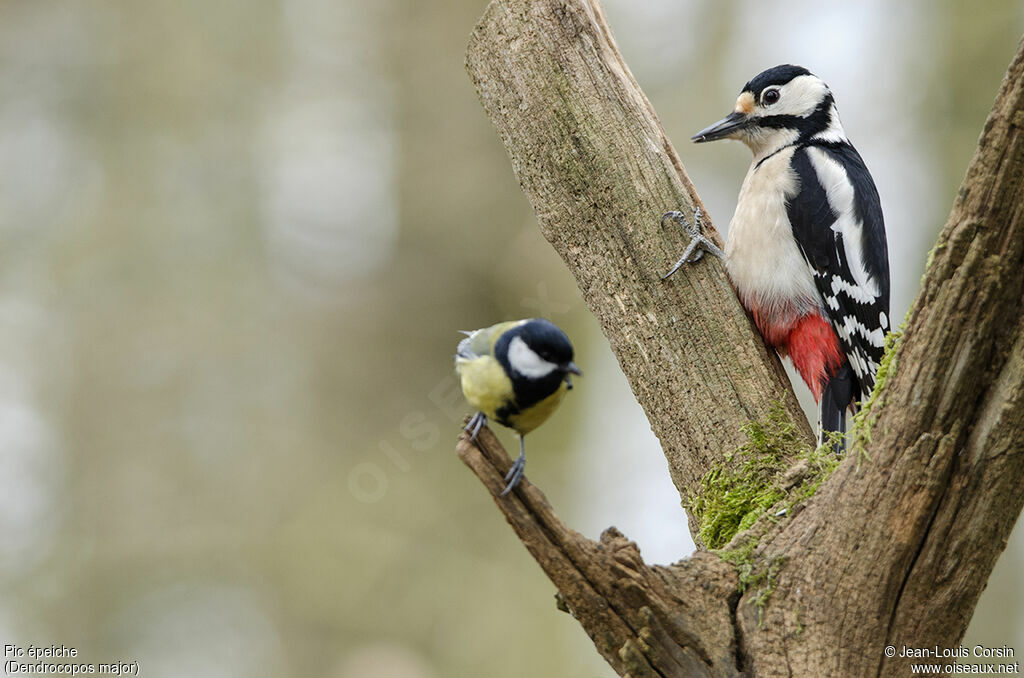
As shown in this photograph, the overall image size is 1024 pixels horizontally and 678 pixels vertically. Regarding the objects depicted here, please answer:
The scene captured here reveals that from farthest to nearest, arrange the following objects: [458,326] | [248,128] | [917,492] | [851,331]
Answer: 1. [248,128]
2. [458,326]
3. [851,331]
4. [917,492]

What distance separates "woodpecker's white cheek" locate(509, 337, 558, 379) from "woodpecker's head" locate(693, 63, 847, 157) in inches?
77.0

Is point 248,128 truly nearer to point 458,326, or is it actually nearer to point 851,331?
point 458,326

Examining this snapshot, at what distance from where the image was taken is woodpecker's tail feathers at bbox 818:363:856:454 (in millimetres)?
3203

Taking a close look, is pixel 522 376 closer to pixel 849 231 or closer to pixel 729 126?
pixel 849 231

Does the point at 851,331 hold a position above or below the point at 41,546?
below

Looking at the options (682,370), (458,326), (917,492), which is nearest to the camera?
(917,492)

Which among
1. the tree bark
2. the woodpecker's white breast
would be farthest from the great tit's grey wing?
the woodpecker's white breast

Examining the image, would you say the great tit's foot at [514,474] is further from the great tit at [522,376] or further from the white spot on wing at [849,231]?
the white spot on wing at [849,231]

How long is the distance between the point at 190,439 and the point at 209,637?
1226 mm

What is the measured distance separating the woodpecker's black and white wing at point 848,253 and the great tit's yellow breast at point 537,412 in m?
1.62

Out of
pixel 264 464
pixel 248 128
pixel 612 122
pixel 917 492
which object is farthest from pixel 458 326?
pixel 917 492

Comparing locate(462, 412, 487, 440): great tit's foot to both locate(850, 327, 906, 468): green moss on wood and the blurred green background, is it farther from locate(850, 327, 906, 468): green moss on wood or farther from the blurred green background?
the blurred green background

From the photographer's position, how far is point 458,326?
5.65m

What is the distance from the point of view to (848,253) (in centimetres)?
341
